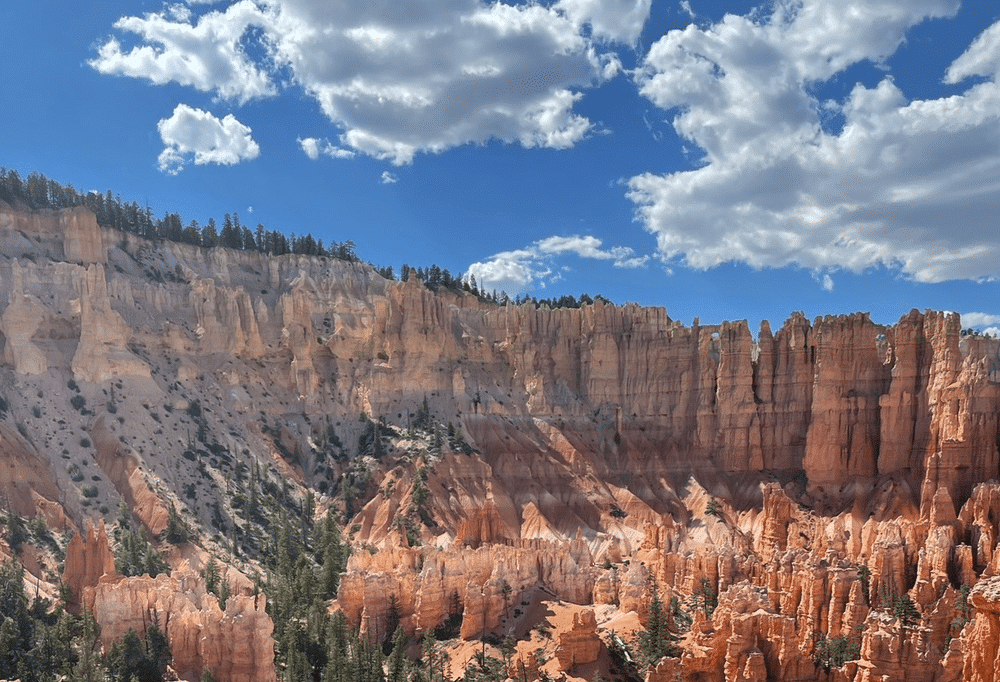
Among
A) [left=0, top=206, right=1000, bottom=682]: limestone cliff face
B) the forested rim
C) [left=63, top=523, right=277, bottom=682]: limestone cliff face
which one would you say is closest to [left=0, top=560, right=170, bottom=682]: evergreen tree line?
[left=63, top=523, right=277, bottom=682]: limestone cliff face

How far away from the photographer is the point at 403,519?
67.4m

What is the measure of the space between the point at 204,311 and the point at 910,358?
68.3 meters

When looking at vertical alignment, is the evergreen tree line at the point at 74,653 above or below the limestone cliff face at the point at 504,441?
below

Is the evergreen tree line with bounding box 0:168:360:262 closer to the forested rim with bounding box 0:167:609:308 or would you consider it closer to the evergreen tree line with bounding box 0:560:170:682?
the forested rim with bounding box 0:167:609:308

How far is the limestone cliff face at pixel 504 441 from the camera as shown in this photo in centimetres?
4709

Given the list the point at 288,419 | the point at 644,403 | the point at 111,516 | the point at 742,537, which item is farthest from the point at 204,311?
the point at 742,537

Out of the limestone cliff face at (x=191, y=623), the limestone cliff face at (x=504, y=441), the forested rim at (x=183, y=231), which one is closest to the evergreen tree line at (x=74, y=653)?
the limestone cliff face at (x=191, y=623)

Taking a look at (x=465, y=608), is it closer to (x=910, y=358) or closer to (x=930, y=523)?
(x=930, y=523)

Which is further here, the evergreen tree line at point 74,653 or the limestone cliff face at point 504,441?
the limestone cliff face at point 504,441

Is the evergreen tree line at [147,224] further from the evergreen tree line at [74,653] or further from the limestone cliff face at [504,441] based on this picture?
the evergreen tree line at [74,653]

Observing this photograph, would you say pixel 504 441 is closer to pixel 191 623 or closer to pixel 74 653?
pixel 191 623

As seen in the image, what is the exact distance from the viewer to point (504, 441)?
8106 cm

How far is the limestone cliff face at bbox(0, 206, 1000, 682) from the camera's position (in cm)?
4709

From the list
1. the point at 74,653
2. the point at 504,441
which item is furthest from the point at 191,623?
the point at 504,441
